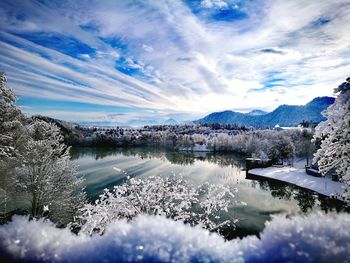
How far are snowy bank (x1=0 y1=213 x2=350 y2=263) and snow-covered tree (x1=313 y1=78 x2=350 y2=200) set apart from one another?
537 centimetres

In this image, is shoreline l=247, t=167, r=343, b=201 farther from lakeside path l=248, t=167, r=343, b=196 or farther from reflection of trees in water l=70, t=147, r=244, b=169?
reflection of trees in water l=70, t=147, r=244, b=169

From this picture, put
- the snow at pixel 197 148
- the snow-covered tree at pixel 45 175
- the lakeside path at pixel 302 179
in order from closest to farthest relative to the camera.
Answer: the snow-covered tree at pixel 45 175 < the lakeside path at pixel 302 179 < the snow at pixel 197 148

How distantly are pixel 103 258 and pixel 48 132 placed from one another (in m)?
21.5

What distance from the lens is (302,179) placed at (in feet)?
178

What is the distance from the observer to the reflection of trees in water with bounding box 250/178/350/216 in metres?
38.1

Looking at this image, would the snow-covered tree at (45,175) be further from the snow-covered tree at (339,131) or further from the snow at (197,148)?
the snow at (197,148)

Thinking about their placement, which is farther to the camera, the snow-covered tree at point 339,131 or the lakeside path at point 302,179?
the lakeside path at point 302,179

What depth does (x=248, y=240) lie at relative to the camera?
7.93 ft

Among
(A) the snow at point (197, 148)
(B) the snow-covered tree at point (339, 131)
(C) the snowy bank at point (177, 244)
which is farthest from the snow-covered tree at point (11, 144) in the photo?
(A) the snow at point (197, 148)

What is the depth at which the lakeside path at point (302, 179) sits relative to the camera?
149 ft

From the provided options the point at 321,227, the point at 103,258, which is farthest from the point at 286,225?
the point at 103,258

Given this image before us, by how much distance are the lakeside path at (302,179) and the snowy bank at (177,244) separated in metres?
45.8

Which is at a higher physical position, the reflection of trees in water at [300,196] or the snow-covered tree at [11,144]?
the snow-covered tree at [11,144]

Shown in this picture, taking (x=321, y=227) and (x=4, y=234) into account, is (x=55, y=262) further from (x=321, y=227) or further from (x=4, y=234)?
(x=321, y=227)
